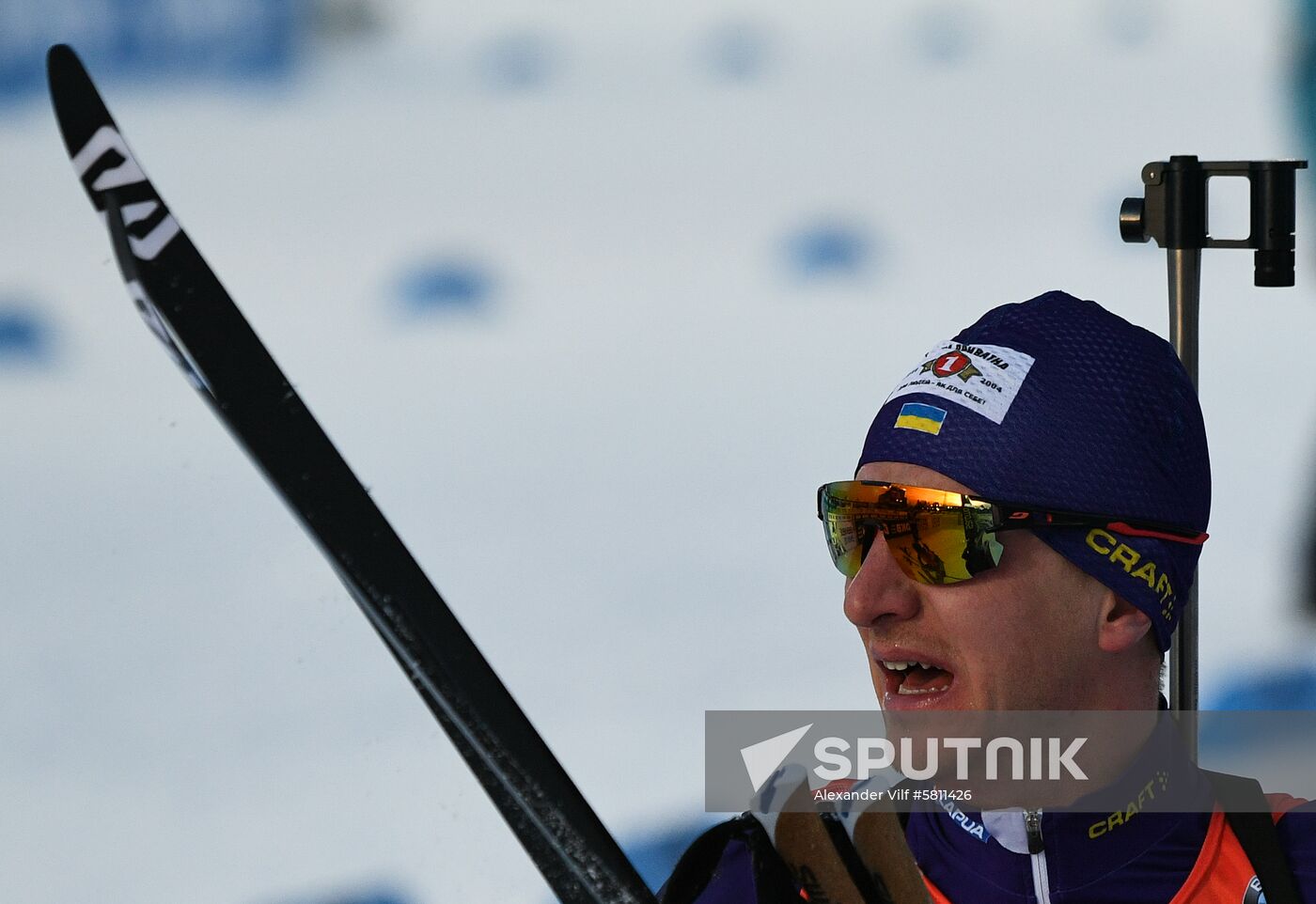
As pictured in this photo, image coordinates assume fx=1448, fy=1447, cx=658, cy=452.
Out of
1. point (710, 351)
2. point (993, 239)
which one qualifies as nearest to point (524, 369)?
point (710, 351)

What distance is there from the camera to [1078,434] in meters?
1.06

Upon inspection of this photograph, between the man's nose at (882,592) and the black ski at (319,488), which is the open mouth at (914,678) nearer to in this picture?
the man's nose at (882,592)

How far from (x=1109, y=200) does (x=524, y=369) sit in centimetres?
94

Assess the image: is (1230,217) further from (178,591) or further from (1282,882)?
(178,591)

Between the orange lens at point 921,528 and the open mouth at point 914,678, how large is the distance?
6 cm

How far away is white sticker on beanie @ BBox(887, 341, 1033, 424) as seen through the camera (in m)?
1.07

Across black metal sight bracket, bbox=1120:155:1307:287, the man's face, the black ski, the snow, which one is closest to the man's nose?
the man's face

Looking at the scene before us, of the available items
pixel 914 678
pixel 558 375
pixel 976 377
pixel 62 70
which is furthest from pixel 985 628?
pixel 558 375

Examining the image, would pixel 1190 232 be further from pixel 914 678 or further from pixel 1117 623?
pixel 914 678

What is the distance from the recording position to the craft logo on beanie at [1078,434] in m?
1.06

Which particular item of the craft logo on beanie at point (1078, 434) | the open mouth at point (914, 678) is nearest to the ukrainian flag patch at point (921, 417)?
the craft logo on beanie at point (1078, 434)

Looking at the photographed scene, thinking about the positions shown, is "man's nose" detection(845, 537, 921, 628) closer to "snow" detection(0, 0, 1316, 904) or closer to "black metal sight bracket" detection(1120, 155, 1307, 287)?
"black metal sight bracket" detection(1120, 155, 1307, 287)

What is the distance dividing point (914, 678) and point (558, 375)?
1.24 meters

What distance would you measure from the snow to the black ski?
118 cm
